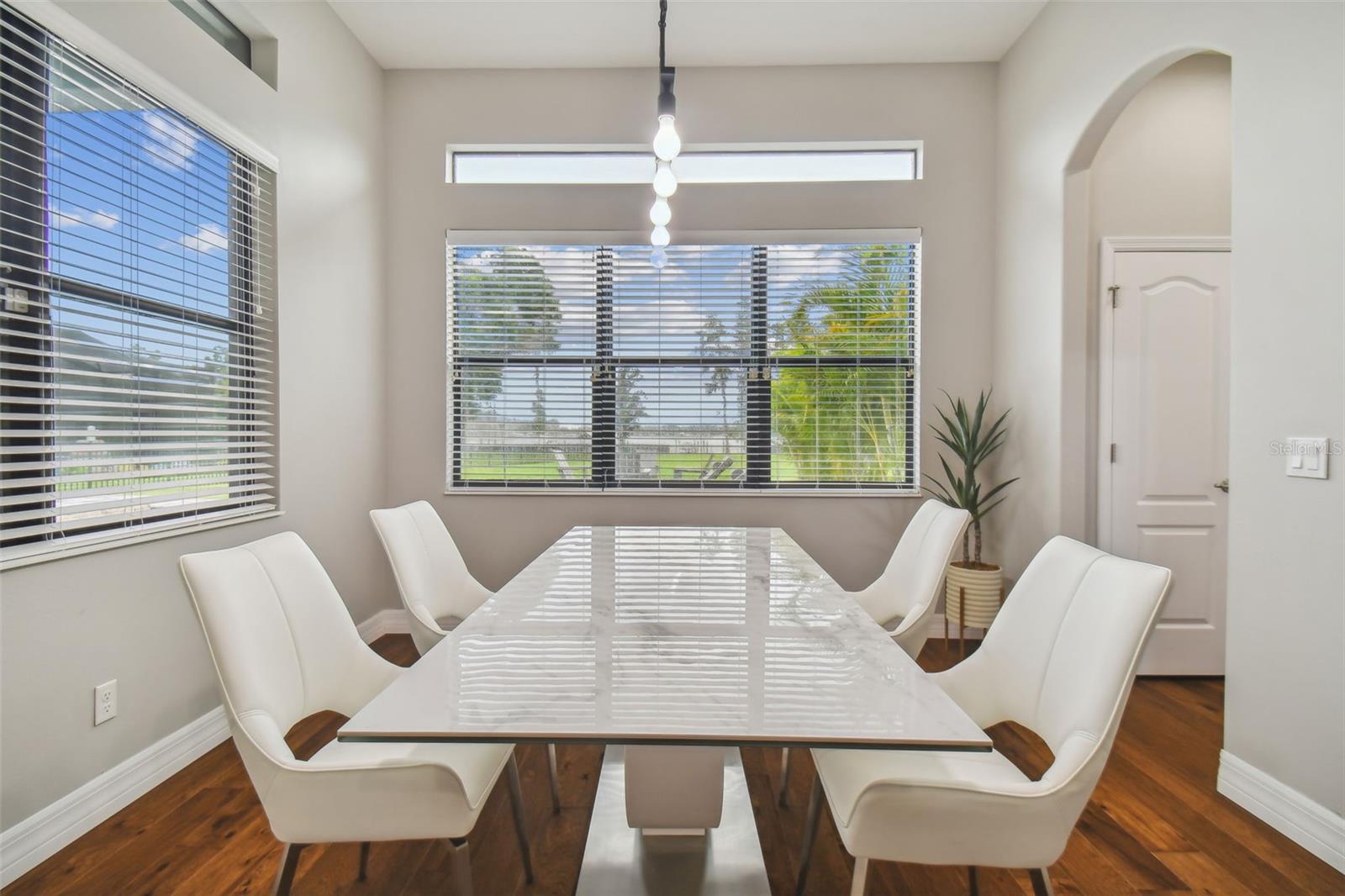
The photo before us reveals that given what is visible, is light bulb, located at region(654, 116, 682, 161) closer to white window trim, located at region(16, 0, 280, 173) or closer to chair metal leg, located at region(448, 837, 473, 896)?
white window trim, located at region(16, 0, 280, 173)

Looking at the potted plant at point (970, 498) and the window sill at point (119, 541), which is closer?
the window sill at point (119, 541)

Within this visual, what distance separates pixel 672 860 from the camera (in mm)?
1513

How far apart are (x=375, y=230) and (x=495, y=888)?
3.10 m

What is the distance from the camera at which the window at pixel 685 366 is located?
3375 mm

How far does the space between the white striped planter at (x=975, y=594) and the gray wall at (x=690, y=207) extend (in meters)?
0.47

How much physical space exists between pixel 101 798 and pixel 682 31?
146 inches

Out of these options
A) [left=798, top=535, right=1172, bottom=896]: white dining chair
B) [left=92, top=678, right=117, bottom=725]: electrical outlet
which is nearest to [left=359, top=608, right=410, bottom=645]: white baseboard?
[left=92, top=678, right=117, bottom=725]: electrical outlet

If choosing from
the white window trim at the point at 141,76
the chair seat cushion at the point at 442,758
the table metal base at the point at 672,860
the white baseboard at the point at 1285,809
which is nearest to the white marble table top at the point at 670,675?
A: the chair seat cushion at the point at 442,758

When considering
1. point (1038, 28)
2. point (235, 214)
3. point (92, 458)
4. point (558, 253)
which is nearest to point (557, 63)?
point (558, 253)

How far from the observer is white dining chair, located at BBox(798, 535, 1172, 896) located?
1.02m

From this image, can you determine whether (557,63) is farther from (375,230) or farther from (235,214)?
(235,214)

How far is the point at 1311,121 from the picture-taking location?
5.46 ft

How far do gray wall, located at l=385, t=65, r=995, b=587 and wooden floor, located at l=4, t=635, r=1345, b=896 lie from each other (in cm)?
151

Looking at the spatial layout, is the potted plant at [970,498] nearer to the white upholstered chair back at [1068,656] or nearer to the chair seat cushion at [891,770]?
the white upholstered chair back at [1068,656]
